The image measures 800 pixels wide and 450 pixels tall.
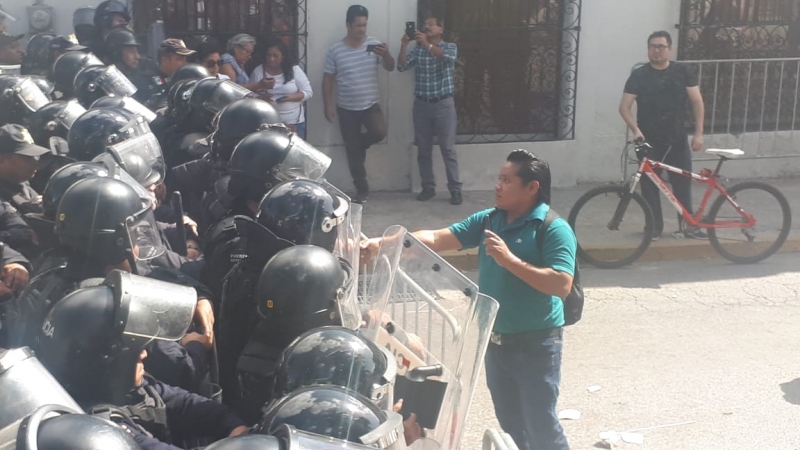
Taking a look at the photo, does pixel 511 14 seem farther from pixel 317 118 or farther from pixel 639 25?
pixel 317 118

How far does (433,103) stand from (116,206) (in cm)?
637

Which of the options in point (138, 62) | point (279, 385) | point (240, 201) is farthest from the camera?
point (138, 62)

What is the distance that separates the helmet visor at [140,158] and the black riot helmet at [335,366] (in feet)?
7.60

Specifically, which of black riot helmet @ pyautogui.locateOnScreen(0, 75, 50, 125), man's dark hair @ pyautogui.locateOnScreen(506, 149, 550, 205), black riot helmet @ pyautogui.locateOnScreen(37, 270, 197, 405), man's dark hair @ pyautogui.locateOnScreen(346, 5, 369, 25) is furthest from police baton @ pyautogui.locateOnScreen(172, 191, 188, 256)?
man's dark hair @ pyautogui.locateOnScreen(346, 5, 369, 25)

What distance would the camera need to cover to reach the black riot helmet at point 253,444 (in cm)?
210

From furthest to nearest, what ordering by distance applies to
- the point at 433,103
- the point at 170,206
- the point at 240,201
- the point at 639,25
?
the point at 639,25, the point at 433,103, the point at 170,206, the point at 240,201

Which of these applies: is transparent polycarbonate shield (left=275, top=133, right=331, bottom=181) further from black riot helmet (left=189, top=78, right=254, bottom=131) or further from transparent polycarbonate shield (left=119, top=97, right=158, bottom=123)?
transparent polycarbonate shield (left=119, top=97, right=158, bottom=123)

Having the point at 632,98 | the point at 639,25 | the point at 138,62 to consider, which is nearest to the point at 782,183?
the point at 639,25

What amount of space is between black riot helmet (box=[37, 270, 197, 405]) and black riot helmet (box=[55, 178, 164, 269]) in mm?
841

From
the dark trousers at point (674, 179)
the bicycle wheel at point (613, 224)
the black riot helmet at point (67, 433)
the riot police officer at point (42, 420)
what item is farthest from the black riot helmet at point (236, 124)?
the dark trousers at point (674, 179)

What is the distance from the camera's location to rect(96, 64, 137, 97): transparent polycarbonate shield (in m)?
7.21

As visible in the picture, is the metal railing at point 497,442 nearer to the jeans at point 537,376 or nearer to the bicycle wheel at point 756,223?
the jeans at point 537,376

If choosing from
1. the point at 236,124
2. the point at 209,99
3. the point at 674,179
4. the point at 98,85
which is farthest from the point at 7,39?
the point at 674,179

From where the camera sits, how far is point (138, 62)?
29.2 feet
